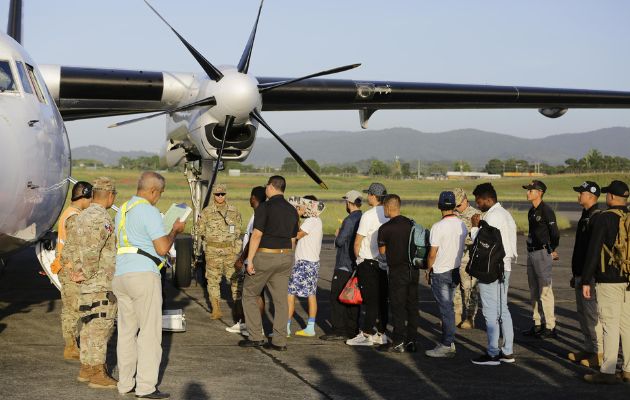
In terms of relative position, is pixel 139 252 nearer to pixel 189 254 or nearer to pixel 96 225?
pixel 96 225

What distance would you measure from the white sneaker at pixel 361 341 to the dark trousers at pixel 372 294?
0.17ft

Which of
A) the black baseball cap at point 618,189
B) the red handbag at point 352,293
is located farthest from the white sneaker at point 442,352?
the black baseball cap at point 618,189

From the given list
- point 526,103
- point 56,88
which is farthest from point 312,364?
point 526,103

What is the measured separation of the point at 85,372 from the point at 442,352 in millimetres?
3328

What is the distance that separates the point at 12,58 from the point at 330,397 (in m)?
4.83

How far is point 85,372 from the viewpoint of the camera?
6152 mm

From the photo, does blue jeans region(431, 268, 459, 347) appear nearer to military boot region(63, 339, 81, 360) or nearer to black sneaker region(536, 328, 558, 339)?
black sneaker region(536, 328, 558, 339)

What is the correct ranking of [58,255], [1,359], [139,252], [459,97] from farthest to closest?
[459,97], [58,255], [1,359], [139,252]

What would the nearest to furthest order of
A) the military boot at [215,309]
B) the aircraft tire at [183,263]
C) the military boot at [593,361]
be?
the military boot at [593,361] < the military boot at [215,309] < the aircraft tire at [183,263]

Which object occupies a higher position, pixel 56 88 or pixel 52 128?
pixel 56 88

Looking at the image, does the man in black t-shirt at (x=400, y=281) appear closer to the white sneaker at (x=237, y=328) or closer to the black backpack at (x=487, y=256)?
the black backpack at (x=487, y=256)

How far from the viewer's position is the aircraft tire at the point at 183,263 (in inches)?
472

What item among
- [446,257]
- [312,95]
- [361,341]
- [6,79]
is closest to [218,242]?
[361,341]

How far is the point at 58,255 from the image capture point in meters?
7.44
